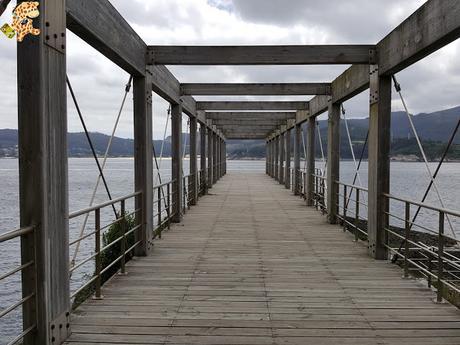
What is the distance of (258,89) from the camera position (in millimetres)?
9172

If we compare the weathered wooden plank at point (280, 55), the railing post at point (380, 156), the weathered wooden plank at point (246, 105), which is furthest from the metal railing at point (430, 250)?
the weathered wooden plank at point (246, 105)

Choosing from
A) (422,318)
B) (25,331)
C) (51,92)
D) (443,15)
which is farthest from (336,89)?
(25,331)

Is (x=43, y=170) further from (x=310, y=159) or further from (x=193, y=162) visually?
(x=310, y=159)

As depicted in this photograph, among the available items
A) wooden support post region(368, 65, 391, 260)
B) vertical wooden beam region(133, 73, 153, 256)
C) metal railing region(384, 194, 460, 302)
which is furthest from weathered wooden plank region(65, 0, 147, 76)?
metal railing region(384, 194, 460, 302)

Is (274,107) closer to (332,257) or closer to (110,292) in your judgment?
(332,257)

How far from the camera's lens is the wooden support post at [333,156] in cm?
870

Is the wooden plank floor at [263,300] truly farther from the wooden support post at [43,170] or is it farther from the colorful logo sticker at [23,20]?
the colorful logo sticker at [23,20]

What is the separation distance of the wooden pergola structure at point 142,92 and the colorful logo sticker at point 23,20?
42 millimetres

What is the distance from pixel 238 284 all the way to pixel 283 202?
8.15m

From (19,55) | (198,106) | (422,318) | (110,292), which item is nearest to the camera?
(19,55)

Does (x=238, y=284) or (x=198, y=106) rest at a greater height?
(x=198, y=106)

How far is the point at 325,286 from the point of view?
4566 mm

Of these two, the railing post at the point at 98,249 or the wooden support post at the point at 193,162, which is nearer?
the railing post at the point at 98,249

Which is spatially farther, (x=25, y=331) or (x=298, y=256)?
(x=298, y=256)
